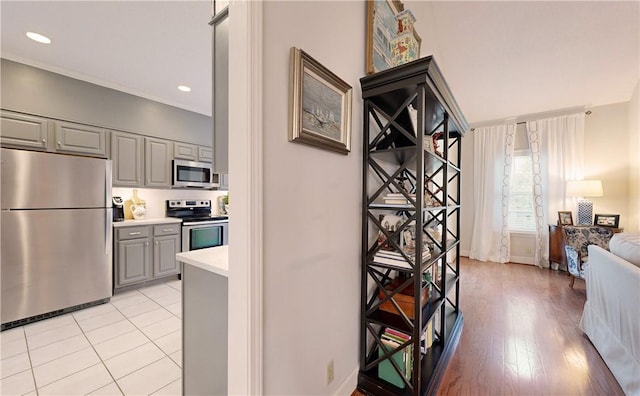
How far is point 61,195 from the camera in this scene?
8.08 ft

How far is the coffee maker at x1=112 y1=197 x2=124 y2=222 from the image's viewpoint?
3.23 meters

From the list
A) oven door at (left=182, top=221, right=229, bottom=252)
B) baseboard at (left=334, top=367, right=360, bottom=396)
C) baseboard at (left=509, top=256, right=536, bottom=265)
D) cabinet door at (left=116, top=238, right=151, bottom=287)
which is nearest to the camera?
baseboard at (left=334, top=367, right=360, bottom=396)

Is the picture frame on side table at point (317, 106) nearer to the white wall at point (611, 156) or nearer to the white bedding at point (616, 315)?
the white bedding at point (616, 315)

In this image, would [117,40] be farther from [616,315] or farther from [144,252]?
[616,315]

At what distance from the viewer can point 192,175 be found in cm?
386

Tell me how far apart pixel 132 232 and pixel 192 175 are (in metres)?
1.16

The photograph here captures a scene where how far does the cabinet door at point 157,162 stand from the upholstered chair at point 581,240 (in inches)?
218

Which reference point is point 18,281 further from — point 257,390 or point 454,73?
point 454,73

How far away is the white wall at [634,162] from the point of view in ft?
11.2

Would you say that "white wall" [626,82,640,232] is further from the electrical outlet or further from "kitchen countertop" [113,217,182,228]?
"kitchen countertop" [113,217,182,228]

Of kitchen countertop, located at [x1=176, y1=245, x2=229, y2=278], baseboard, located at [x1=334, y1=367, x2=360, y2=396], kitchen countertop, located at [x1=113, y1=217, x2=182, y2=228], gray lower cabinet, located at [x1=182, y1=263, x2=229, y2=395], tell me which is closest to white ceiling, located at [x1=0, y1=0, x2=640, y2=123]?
kitchen countertop, located at [x1=113, y1=217, x2=182, y2=228]

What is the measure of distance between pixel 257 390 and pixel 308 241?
0.56 m

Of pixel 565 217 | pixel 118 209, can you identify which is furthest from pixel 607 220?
pixel 118 209

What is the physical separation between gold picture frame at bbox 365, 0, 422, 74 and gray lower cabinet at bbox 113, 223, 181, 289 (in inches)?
129
